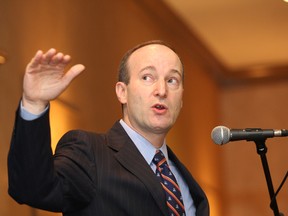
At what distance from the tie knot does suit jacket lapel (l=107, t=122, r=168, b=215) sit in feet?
0.32

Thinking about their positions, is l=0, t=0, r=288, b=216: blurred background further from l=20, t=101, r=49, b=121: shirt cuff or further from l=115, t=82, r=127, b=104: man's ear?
l=20, t=101, r=49, b=121: shirt cuff

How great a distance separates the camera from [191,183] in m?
2.14

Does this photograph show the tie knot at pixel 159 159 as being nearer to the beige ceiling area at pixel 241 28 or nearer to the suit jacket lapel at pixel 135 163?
the suit jacket lapel at pixel 135 163

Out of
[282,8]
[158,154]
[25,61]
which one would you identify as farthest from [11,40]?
[282,8]

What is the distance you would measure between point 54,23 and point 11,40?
439mm

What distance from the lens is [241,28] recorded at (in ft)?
18.1

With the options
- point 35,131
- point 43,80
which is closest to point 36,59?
point 43,80

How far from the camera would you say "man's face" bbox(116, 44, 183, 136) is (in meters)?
2.09

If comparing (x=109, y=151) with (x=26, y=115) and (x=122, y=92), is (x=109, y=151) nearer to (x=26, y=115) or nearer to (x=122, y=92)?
(x=122, y=92)

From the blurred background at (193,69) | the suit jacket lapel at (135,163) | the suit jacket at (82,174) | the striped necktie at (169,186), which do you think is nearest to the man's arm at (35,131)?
the suit jacket at (82,174)

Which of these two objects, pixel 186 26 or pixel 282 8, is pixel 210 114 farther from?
pixel 282 8

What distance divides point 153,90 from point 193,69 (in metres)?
3.93

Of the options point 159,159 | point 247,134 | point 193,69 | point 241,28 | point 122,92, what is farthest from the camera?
point 193,69

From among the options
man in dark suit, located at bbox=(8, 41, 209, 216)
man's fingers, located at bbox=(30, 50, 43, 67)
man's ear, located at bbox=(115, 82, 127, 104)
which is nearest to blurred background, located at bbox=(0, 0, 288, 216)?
man's ear, located at bbox=(115, 82, 127, 104)
